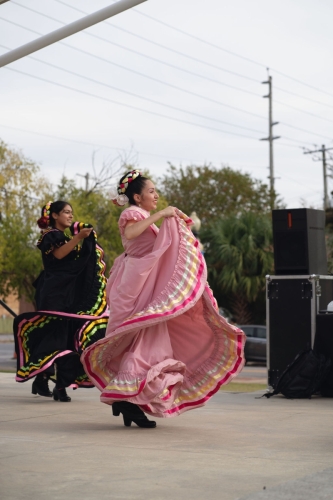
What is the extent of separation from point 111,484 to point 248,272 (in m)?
31.4

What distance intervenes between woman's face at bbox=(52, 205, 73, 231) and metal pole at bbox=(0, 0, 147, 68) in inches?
60.6

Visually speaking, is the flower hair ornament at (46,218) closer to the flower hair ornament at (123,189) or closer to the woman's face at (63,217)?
the woman's face at (63,217)

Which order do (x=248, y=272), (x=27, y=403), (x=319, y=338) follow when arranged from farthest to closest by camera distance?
(x=248, y=272) < (x=319, y=338) < (x=27, y=403)

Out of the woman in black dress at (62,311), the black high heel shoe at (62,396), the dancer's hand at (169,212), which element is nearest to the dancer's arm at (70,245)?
the woman in black dress at (62,311)

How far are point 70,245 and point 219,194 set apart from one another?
39267 mm

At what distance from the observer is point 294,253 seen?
961 cm

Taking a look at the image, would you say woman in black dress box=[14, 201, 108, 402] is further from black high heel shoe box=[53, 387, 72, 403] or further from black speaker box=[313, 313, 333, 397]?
black speaker box=[313, 313, 333, 397]

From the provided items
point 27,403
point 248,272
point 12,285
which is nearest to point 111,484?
point 27,403

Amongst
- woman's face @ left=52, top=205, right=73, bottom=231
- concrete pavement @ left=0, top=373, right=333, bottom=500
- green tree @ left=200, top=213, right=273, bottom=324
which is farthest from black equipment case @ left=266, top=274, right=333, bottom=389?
green tree @ left=200, top=213, right=273, bottom=324

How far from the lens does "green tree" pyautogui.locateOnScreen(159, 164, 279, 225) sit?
46.8 metres

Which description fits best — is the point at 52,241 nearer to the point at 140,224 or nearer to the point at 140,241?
the point at 140,241

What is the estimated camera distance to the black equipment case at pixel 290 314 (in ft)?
30.6

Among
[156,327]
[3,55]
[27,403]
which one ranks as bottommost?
[27,403]

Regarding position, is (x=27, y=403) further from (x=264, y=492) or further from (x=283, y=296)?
(x=264, y=492)
